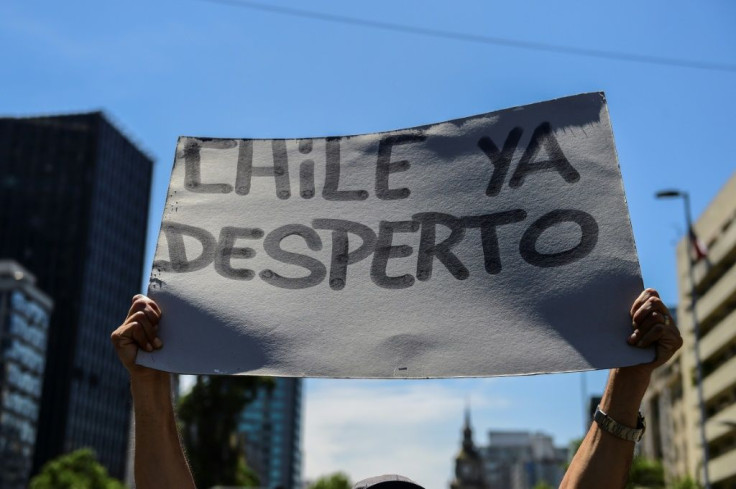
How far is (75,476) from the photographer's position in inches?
2822

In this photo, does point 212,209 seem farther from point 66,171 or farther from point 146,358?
point 66,171

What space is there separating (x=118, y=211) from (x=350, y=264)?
404 feet

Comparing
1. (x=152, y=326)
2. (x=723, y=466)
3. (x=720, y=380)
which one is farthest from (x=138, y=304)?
(x=723, y=466)

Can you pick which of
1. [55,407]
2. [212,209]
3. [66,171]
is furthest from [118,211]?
[212,209]

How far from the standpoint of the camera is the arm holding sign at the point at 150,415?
3393mm

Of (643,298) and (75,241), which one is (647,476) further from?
(75,241)

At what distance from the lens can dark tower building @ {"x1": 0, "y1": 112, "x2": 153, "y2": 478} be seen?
371 ft

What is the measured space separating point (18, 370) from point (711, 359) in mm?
65663

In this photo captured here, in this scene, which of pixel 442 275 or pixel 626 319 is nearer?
pixel 626 319

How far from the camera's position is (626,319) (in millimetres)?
3398

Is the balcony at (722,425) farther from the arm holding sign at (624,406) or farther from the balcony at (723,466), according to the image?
the arm holding sign at (624,406)

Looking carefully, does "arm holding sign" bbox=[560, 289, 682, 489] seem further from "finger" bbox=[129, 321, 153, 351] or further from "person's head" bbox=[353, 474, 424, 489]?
"finger" bbox=[129, 321, 153, 351]

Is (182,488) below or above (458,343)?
below

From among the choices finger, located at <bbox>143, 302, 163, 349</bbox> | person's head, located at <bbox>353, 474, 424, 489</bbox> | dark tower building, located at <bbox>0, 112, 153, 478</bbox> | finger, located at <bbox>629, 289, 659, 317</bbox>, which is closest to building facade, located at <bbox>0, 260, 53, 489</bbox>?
dark tower building, located at <bbox>0, 112, 153, 478</bbox>
